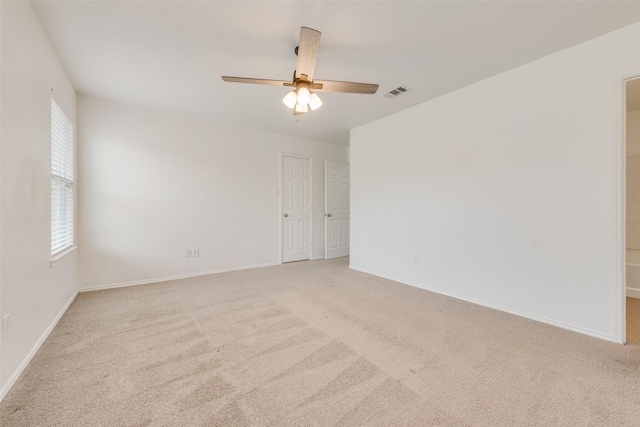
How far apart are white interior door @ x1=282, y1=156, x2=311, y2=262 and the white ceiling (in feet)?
6.42

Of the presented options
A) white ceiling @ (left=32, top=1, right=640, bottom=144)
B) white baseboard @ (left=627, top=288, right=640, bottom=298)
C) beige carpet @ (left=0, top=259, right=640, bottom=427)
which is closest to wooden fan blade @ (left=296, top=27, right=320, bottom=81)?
white ceiling @ (left=32, top=1, right=640, bottom=144)

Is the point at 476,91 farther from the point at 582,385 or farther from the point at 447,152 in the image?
the point at 582,385

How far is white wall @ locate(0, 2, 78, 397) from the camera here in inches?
59.6

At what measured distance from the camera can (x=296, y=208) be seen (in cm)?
502

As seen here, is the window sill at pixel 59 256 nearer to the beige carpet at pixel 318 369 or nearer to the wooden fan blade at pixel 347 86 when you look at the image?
the beige carpet at pixel 318 369

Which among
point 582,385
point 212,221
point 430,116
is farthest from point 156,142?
point 582,385

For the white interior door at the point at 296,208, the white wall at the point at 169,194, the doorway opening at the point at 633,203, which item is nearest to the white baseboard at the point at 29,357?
the white wall at the point at 169,194

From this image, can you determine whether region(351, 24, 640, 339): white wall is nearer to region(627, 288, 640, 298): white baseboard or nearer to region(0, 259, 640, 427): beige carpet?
region(0, 259, 640, 427): beige carpet

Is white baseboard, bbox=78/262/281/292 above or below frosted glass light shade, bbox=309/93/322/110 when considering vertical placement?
below

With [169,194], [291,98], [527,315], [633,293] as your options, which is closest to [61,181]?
[169,194]

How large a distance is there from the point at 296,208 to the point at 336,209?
966 millimetres

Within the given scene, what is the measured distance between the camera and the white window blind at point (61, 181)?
94.0 inches

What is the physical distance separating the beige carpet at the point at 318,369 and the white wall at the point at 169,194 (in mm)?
917

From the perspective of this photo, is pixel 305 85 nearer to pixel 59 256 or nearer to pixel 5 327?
pixel 5 327
